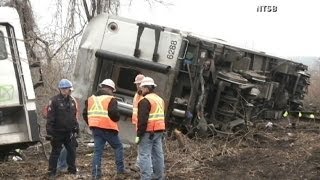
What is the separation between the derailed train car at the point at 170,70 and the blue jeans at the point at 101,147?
1860 millimetres

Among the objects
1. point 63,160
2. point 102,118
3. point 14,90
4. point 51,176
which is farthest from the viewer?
point 63,160

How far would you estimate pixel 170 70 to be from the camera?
9320 millimetres

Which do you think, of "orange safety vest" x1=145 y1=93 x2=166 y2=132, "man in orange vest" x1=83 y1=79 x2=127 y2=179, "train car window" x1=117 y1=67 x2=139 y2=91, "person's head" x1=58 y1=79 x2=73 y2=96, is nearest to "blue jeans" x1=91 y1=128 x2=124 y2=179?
"man in orange vest" x1=83 y1=79 x2=127 y2=179

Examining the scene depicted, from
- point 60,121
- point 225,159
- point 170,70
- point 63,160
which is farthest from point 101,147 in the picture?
point 170,70

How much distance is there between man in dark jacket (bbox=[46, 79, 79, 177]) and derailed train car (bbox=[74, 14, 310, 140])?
71.2 inches

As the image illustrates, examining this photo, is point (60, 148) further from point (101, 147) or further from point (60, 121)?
point (101, 147)

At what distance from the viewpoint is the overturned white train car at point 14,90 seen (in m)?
7.89

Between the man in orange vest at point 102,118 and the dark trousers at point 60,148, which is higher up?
the man in orange vest at point 102,118

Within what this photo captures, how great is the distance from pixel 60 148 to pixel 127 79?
91.9 inches

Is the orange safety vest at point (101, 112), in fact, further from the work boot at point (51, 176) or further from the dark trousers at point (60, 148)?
the work boot at point (51, 176)

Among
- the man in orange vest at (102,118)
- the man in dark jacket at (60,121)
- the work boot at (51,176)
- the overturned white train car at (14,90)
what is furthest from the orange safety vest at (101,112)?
the overturned white train car at (14,90)

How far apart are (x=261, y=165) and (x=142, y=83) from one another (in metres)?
2.20

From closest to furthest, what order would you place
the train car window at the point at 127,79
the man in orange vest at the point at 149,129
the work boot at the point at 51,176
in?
the man in orange vest at the point at 149,129, the work boot at the point at 51,176, the train car window at the point at 127,79

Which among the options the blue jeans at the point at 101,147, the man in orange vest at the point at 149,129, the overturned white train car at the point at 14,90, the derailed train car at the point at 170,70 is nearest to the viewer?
the man in orange vest at the point at 149,129
